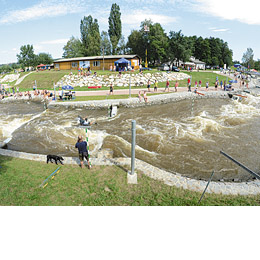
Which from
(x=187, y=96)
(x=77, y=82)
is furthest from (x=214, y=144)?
(x=77, y=82)

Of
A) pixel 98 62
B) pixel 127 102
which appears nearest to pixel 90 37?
pixel 98 62

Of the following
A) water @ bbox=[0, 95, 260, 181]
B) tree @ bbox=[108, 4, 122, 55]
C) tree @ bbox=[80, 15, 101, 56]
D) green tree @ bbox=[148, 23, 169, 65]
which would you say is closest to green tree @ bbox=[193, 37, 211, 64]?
green tree @ bbox=[148, 23, 169, 65]

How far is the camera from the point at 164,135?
13.0m

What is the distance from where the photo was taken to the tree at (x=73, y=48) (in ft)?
214

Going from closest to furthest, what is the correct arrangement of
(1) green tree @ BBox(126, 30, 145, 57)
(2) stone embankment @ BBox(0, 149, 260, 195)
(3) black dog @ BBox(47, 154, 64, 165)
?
(2) stone embankment @ BBox(0, 149, 260, 195)
(3) black dog @ BBox(47, 154, 64, 165)
(1) green tree @ BBox(126, 30, 145, 57)

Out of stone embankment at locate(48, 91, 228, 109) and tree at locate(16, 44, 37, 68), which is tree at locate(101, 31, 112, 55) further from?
stone embankment at locate(48, 91, 228, 109)

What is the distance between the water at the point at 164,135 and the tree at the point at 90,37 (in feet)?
153

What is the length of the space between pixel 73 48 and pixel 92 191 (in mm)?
70978

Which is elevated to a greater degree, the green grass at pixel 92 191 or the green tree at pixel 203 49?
the green tree at pixel 203 49

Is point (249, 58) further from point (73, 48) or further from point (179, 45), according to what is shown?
point (73, 48)

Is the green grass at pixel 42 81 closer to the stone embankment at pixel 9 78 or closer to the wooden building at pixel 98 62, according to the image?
the wooden building at pixel 98 62

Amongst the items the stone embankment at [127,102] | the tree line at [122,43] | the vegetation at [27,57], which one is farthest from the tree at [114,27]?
the stone embankment at [127,102]

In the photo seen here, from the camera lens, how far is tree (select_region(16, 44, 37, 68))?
6197 cm

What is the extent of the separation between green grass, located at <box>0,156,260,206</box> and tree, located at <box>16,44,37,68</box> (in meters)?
68.3
